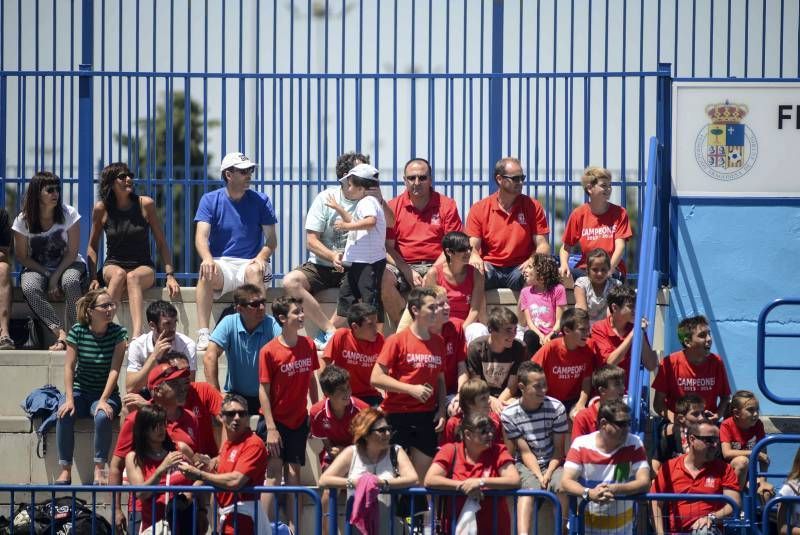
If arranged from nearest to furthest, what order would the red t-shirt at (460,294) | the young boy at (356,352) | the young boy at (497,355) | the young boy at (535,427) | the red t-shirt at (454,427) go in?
1. the red t-shirt at (454,427)
2. the young boy at (535,427)
3. the young boy at (497,355)
4. the young boy at (356,352)
5. the red t-shirt at (460,294)

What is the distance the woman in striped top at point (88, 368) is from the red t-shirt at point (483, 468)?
3020mm

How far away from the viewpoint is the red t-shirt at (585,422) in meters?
10.1

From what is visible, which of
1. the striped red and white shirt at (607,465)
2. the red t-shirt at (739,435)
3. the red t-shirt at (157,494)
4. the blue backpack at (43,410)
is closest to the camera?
the striped red and white shirt at (607,465)

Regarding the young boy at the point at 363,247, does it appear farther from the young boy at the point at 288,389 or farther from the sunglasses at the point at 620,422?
the sunglasses at the point at 620,422

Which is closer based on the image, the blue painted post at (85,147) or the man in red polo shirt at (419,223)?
the man in red polo shirt at (419,223)

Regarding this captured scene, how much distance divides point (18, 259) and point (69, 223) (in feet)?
1.84

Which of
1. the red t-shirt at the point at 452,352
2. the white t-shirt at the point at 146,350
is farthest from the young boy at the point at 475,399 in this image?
the white t-shirt at the point at 146,350

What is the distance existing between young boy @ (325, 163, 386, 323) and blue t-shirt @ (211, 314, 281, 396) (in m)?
1.00

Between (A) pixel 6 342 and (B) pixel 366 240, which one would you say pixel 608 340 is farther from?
(A) pixel 6 342

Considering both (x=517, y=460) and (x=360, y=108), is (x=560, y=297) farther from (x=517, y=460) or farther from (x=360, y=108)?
(x=360, y=108)

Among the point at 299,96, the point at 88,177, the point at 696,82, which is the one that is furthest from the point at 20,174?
the point at 696,82

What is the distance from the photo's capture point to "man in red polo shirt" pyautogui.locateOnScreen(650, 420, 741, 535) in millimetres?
9812

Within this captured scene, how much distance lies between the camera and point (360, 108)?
13188 millimetres

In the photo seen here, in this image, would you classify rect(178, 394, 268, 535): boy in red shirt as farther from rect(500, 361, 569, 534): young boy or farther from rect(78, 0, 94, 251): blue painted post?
rect(78, 0, 94, 251): blue painted post
